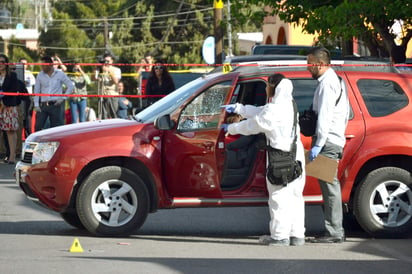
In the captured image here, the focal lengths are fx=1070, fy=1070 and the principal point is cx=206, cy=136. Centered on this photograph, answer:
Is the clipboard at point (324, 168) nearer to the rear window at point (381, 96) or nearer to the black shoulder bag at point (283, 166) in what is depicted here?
the black shoulder bag at point (283, 166)

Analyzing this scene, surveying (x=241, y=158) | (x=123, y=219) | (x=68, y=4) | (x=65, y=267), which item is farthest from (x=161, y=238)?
(x=68, y=4)

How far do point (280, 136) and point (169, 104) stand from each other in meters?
1.50

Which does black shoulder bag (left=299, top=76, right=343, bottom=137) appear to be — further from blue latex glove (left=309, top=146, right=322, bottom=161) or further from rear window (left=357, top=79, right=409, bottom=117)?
rear window (left=357, top=79, right=409, bottom=117)

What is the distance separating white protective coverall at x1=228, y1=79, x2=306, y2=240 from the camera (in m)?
9.96

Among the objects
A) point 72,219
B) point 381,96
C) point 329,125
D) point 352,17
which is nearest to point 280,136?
point 329,125

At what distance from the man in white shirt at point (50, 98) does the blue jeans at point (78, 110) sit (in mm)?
2479

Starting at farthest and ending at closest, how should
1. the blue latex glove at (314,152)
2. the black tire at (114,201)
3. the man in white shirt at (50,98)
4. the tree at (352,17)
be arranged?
1. the man in white shirt at (50,98)
2. the tree at (352,17)
3. the black tire at (114,201)
4. the blue latex glove at (314,152)

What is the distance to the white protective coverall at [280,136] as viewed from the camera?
9961 millimetres

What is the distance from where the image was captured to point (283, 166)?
9922 millimetres

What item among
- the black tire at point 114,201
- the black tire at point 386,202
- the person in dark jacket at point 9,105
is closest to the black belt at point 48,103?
the person in dark jacket at point 9,105

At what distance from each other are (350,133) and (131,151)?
2178 millimetres

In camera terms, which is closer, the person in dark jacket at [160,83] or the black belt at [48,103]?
the person in dark jacket at [160,83]

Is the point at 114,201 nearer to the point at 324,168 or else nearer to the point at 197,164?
the point at 197,164

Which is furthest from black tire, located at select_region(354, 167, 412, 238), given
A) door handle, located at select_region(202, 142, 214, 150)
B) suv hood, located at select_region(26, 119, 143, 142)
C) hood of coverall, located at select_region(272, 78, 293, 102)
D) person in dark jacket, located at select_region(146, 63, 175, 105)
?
person in dark jacket, located at select_region(146, 63, 175, 105)
